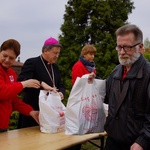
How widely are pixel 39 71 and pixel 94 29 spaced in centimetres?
815

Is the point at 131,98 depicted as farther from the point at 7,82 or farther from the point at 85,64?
the point at 85,64

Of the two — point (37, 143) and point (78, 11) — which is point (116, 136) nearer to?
point (37, 143)

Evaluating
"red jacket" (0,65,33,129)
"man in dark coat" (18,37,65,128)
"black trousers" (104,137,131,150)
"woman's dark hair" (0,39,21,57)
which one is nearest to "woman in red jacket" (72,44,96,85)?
"man in dark coat" (18,37,65,128)

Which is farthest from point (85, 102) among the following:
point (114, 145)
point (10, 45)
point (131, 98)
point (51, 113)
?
point (10, 45)

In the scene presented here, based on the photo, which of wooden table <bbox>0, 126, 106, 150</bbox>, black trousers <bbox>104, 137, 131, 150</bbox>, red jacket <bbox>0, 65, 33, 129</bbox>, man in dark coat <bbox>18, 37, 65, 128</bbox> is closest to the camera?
black trousers <bbox>104, 137, 131, 150</bbox>

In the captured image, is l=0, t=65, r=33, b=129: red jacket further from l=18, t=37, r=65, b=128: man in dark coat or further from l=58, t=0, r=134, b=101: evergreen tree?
l=58, t=0, r=134, b=101: evergreen tree

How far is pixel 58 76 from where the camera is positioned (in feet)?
10.9

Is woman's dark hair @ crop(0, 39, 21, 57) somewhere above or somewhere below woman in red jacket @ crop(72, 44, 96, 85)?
above

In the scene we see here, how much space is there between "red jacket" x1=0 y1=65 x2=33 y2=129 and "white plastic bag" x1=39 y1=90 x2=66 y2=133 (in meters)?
0.25

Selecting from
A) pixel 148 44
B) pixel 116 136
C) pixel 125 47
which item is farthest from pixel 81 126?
pixel 148 44

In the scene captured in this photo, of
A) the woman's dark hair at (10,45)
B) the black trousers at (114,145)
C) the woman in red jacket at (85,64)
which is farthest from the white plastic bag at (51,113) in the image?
the woman in red jacket at (85,64)

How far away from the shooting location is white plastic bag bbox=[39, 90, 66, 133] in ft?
8.39

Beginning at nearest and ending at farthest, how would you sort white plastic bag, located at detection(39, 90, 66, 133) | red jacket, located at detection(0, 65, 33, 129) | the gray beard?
the gray beard < red jacket, located at detection(0, 65, 33, 129) < white plastic bag, located at detection(39, 90, 66, 133)

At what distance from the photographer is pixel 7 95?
232 centimetres
